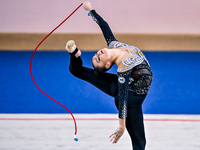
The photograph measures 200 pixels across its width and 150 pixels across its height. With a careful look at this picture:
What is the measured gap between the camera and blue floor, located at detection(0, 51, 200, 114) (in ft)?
9.11

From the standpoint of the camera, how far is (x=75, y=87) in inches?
123

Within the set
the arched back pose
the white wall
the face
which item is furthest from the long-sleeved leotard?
the white wall

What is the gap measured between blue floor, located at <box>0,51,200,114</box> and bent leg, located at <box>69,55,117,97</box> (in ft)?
3.18

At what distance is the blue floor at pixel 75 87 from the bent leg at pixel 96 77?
97 centimetres

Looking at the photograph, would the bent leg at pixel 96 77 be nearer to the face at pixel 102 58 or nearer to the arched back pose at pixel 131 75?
the arched back pose at pixel 131 75

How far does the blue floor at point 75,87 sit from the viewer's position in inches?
109

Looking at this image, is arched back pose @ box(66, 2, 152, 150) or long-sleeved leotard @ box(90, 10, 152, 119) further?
arched back pose @ box(66, 2, 152, 150)

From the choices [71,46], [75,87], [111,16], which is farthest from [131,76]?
[111,16]

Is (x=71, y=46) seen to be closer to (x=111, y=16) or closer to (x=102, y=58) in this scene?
(x=102, y=58)

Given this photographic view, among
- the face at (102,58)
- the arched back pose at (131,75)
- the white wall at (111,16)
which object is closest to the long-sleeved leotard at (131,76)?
the arched back pose at (131,75)

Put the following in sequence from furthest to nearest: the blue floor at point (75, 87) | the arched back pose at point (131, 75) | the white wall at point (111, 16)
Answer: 1. the white wall at point (111, 16)
2. the blue floor at point (75, 87)
3. the arched back pose at point (131, 75)

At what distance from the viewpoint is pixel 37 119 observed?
249cm

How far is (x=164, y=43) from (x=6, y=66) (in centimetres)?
218

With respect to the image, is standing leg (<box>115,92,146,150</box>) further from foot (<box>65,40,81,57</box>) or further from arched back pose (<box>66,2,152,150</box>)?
foot (<box>65,40,81,57</box>)
